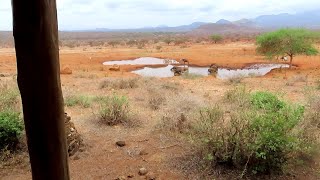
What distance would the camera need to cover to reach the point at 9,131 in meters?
5.86

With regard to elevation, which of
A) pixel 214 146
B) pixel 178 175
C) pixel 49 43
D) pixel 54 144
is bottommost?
pixel 178 175

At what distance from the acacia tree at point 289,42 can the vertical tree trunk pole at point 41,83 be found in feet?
73.0

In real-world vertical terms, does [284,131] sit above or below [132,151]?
above

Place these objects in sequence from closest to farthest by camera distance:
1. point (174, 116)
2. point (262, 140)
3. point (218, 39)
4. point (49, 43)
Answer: point (49, 43), point (262, 140), point (174, 116), point (218, 39)

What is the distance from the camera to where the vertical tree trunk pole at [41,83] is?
5.93 ft

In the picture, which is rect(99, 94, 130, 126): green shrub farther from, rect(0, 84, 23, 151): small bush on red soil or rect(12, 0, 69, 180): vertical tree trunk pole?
rect(12, 0, 69, 180): vertical tree trunk pole

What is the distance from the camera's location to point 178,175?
17.2 feet

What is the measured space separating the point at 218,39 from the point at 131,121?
4609cm

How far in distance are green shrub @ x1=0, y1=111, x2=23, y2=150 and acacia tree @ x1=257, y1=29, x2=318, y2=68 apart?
19567mm

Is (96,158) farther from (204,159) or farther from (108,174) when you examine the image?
(204,159)

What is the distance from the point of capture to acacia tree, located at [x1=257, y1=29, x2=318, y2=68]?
22406mm

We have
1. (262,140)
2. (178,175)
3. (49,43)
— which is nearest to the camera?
(49,43)

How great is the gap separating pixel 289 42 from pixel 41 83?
2239 centimetres

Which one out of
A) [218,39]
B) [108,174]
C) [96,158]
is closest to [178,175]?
[108,174]
